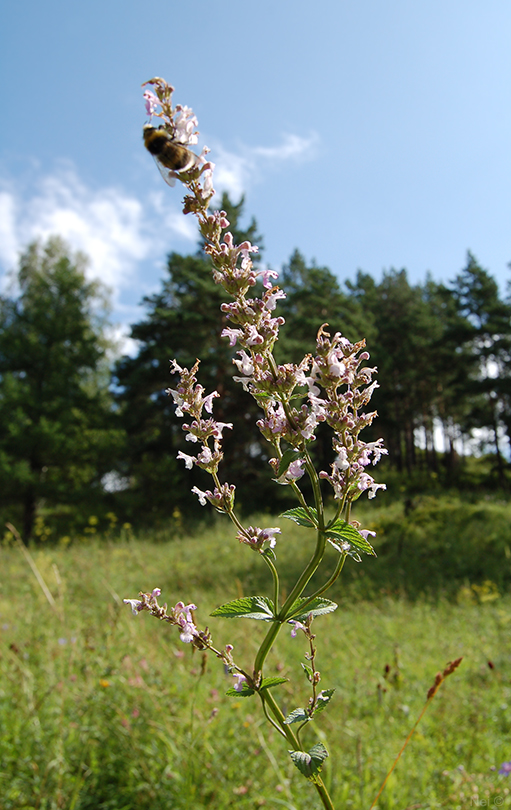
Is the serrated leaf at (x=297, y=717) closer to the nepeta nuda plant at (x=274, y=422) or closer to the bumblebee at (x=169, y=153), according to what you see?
the nepeta nuda plant at (x=274, y=422)

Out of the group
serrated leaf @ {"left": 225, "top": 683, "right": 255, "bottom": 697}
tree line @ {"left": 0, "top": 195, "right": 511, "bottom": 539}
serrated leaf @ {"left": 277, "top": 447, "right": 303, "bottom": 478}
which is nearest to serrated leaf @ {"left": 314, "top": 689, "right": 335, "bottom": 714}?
serrated leaf @ {"left": 225, "top": 683, "right": 255, "bottom": 697}

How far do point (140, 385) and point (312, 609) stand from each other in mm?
18892

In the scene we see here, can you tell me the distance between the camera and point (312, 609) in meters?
0.80

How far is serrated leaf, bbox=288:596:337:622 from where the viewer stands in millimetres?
767

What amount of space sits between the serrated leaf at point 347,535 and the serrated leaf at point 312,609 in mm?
106

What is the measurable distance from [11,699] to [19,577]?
699 centimetres

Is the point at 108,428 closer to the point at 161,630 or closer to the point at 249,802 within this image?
the point at 161,630

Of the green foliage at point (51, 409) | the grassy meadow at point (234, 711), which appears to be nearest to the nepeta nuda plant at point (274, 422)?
the grassy meadow at point (234, 711)

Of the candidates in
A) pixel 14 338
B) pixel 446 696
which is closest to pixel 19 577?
pixel 446 696

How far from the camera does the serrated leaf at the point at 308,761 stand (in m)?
0.68

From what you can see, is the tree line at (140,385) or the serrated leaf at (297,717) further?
the tree line at (140,385)

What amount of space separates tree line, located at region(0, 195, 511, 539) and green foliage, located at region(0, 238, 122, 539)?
0.17 feet

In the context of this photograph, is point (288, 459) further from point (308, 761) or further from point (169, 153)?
point (169, 153)

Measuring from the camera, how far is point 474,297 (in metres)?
23.3
